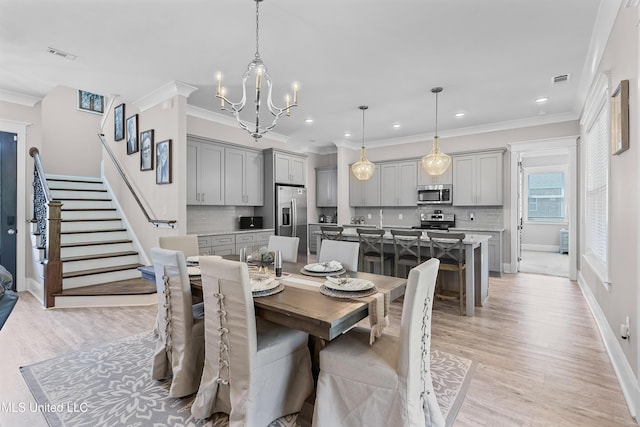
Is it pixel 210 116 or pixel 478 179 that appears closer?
pixel 210 116

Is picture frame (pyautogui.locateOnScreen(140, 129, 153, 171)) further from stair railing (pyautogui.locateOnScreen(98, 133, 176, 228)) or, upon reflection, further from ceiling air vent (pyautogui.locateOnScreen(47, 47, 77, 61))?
ceiling air vent (pyautogui.locateOnScreen(47, 47, 77, 61))

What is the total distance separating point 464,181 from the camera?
630 cm

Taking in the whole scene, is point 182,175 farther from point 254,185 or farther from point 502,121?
point 502,121

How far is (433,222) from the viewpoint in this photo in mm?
6719

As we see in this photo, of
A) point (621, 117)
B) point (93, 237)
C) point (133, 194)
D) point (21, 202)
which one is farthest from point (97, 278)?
point (621, 117)

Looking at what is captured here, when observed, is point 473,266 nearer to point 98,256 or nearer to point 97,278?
point 97,278

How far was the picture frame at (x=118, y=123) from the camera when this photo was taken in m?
5.77

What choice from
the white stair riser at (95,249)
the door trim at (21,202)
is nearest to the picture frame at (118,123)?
the door trim at (21,202)

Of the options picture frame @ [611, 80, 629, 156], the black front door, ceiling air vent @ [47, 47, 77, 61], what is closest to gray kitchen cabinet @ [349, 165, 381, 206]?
picture frame @ [611, 80, 629, 156]

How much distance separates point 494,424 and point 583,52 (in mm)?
3654

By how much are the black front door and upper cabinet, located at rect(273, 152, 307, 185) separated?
12.7 ft

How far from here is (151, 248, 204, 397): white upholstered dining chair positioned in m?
2.11

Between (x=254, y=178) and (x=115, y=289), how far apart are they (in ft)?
9.53

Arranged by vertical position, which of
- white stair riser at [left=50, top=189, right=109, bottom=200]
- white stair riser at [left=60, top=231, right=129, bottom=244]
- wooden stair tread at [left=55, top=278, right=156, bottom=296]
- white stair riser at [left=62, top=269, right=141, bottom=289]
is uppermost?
white stair riser at [left=50, top=189, right=109, bottom=200]
